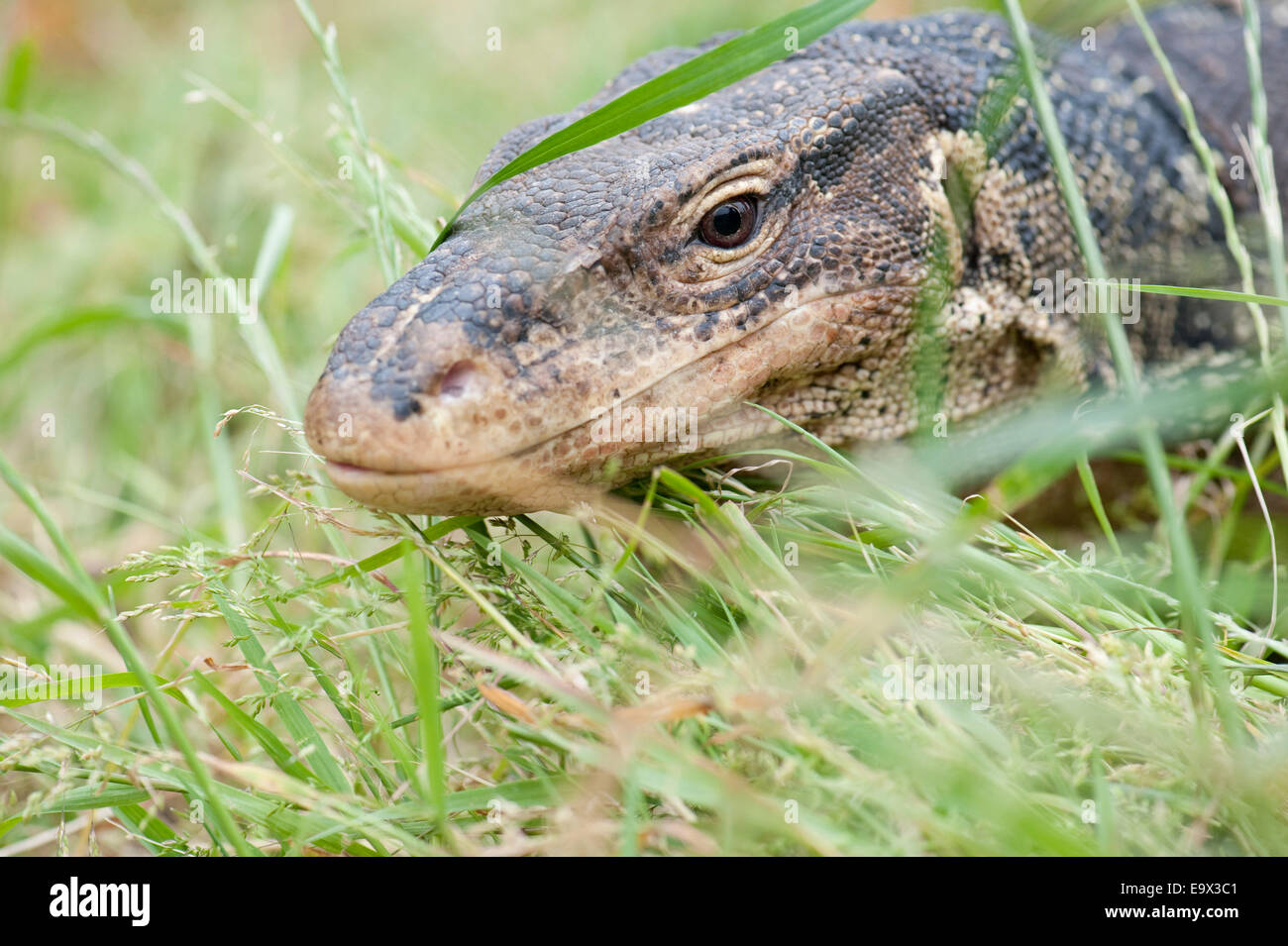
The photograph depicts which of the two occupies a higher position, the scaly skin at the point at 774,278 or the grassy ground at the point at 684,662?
the scaly skin at the point at 774,278

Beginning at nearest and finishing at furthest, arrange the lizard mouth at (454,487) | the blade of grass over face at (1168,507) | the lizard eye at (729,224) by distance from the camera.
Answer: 1. the blade of grass over face at (1168,507)
2. the lizard mouth at (454,487)
3. the lizard eye at (729,224)

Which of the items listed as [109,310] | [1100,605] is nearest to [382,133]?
[109,310]

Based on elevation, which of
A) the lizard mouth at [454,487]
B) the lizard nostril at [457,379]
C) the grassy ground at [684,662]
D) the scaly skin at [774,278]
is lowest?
the grassy ground at [684,662]

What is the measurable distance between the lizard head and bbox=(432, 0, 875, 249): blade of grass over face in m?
0.22

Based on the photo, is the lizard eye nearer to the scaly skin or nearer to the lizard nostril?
the scaly skin

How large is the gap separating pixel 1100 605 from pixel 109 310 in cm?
360

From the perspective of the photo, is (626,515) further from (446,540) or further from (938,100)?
(938,100)

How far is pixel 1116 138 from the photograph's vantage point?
11.4 feet

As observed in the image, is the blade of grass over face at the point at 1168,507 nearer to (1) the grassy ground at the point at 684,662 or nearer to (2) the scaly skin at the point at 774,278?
(1) the grassy ground at the point at 684,662

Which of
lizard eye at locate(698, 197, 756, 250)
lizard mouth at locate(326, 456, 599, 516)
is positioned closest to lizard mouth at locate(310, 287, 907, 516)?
lizard mouth at locate(326, 456, 599, 516)

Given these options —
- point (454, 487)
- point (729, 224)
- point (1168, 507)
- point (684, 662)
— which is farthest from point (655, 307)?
point (1168, 507)

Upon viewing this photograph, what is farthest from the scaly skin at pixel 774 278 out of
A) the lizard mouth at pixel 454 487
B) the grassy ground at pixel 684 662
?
the grassy ground at pixel 684 662

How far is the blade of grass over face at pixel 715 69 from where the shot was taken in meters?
2.30

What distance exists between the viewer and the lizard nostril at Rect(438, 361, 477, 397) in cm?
221
